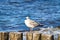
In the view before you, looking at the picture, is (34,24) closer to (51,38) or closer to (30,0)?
(51,38)

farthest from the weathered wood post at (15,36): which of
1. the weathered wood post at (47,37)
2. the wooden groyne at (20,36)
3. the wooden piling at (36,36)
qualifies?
the weathered wood post at (47,37)

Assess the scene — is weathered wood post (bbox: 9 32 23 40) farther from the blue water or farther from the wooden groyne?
the blue water

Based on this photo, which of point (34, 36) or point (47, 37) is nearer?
point (47, 37)

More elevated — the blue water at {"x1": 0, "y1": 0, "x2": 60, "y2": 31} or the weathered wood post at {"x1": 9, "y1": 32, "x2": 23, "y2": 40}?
the weathered wood post at {"x1": 9, "y1": 32, "x2": 23, "y2": 40}

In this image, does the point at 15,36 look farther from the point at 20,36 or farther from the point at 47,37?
the point at 47,37

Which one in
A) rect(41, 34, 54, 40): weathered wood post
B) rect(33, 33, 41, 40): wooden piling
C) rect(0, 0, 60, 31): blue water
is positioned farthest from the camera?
rect(0, 0, 60, 31): blue water

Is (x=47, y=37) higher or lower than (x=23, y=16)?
higher

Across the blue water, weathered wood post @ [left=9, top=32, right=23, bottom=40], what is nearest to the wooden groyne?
weathered wood post @ [left=9, top=32, right=23, bottom=40]

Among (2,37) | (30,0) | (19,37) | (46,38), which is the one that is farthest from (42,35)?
(30,0)

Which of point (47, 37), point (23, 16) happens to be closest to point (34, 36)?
point (47, 37)

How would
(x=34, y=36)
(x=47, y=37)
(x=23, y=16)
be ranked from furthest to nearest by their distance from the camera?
(x=23, y=16), (x=34, y=36), (x=47, y=37)

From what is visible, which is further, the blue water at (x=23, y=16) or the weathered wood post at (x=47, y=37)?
the blue water at (x=23, y=16)

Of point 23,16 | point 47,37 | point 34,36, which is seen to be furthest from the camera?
point 23,16

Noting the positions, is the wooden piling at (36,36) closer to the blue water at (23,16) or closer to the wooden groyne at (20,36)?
the wooden groyne at (20,36)
